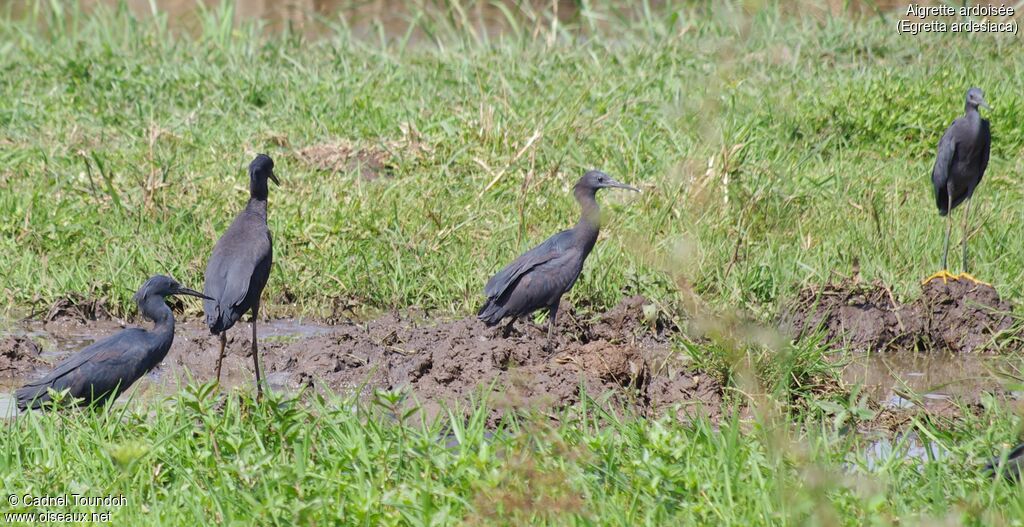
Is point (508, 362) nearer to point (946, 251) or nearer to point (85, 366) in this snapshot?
point (85, 366)

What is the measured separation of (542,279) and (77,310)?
2424 mm

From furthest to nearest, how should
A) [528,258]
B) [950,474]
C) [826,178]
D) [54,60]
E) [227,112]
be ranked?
[54,60]
[227,112]
[826,178]
[528,258]
[950,474]

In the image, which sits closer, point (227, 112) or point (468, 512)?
point (468, 512)

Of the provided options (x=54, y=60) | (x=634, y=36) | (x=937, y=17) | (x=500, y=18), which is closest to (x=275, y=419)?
(x=54, y=60)

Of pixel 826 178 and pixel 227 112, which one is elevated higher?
pixel 227 112

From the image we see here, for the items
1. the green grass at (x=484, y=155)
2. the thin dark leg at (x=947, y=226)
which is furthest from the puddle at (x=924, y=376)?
the thin dark leg at (x=947, y=226)

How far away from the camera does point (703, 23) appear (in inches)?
404

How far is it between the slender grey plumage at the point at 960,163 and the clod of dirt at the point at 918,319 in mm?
663

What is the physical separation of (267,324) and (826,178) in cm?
343

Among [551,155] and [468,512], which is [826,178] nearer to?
[551,155]

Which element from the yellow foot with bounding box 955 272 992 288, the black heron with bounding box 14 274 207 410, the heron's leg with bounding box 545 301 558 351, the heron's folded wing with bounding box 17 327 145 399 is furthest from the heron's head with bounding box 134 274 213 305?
the yellow foot with bounding box 955 272 992 288

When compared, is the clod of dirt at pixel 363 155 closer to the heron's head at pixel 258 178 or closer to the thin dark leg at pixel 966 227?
the heron's head at pixel 258 178

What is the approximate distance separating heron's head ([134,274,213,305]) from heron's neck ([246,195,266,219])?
64cm

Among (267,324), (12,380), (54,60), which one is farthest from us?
(54,60)
